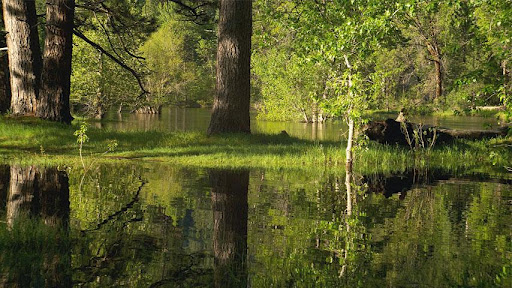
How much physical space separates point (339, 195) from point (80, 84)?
28.5 meters

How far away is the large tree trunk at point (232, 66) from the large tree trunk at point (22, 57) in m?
6.04

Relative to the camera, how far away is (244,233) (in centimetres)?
696

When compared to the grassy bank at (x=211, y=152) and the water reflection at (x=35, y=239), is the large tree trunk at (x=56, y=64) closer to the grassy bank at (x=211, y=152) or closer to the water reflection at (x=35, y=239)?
the grassy bank at (x=211, y=152)

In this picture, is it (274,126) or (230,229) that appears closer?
(230,229)

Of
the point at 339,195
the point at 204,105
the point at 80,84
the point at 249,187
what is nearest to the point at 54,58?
the point at 249,187

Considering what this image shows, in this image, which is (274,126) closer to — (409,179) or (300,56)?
(300,56)

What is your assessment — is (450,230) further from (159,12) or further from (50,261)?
(159,12)

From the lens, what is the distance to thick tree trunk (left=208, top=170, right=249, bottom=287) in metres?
5.42

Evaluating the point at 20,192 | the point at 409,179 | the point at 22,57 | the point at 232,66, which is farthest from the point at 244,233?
the point at 22,57

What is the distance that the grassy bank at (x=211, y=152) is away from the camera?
14.5 m

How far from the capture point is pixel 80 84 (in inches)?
1390

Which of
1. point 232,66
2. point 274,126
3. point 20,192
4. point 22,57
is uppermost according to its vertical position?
point 22,57

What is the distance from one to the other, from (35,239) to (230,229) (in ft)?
7.66

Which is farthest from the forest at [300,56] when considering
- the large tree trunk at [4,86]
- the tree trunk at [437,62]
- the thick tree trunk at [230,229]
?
the thick tree trunk at [230,229]
